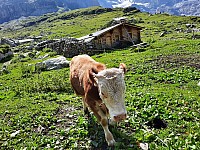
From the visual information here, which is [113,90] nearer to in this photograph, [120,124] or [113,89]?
[113,89]

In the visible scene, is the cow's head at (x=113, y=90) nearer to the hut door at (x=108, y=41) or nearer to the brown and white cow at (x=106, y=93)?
the brown and white cow at (x=106, y=93)

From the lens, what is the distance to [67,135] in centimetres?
1095

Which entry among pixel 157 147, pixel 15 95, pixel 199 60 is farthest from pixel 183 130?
pixel 199 60

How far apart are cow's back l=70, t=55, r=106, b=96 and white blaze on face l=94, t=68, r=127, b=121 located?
3.12 ft

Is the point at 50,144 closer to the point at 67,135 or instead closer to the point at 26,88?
the point at 67,135

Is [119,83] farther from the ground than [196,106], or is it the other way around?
[119,83]

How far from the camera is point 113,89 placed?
8195mm

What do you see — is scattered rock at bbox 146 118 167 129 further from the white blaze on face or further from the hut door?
the hut door

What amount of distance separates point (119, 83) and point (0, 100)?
13.0 meters

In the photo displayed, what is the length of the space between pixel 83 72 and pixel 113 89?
315 cm

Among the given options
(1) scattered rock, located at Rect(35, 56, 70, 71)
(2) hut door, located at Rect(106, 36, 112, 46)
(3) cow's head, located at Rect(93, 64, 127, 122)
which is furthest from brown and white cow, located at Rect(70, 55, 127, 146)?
(2) hut door, located at Rect(106, 36, 112, 46)

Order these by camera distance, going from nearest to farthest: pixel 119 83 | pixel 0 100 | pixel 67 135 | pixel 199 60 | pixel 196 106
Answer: pixel 119 83 < pixel 67 135 < pixel 196 106 < pixel 0 100 < pixel 199 60

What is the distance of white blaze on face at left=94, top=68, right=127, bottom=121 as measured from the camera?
319 inches

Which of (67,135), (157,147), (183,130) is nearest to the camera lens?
(157,147)
